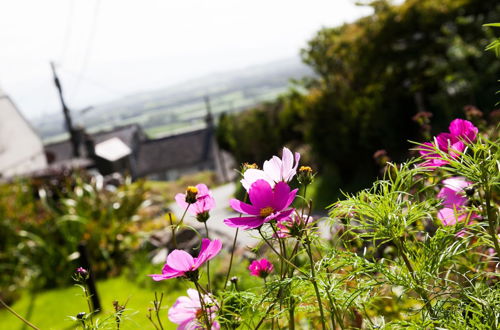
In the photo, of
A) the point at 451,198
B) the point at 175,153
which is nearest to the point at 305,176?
the point at 451,198

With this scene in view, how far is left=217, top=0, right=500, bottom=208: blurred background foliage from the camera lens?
8.62 metres

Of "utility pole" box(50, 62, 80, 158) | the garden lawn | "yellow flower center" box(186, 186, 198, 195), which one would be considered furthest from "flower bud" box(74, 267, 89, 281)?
"utility pole" box(50, 62, 80, 158)

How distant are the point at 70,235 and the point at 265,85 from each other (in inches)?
1981

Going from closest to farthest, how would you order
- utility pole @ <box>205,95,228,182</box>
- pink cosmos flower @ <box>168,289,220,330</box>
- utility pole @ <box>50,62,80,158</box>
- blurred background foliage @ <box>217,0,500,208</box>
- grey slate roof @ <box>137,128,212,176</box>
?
1. pink cosmos flower @ <box>168,289,220,330</box>
2. blurred background foliage @ <box>217,0,500,208</box>
3. utility pole @ <box>50,62,80,158</box>
4. utility pole @ <box>205,95,228,182</box>
5. grey slate roof @ <box>137,128,212,176</box>

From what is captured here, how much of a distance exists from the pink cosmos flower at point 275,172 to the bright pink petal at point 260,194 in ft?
0.07

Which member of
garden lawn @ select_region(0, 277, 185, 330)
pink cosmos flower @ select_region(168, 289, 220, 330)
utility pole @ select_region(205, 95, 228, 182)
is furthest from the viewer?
utility pole @ select_region(205, 95, 228, 182)

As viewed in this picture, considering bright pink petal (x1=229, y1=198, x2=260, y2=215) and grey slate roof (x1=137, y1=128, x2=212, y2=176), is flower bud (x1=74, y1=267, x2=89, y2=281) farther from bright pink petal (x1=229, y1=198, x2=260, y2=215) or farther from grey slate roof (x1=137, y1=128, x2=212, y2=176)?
grey slate roof (x1=137, y1=128, x2=212, y2=176)

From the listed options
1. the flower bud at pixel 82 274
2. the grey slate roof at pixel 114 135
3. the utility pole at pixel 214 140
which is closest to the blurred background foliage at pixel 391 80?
the flower bud at pixel 82 274

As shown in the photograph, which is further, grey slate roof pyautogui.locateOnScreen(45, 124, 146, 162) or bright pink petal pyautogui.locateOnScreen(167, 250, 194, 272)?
grey slate roof pyautogui.locateOnScreen(45, 124, 146, 162)

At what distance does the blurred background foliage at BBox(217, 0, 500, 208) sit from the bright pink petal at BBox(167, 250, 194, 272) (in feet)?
25.2

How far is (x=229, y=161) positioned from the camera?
1738 inches

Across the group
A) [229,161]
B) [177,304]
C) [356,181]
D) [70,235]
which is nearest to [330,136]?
[356,181]

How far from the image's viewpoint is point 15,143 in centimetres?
2425

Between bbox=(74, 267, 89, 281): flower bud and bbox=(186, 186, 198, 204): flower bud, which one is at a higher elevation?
bbox=(186, 186, 198, 204): flower bud
